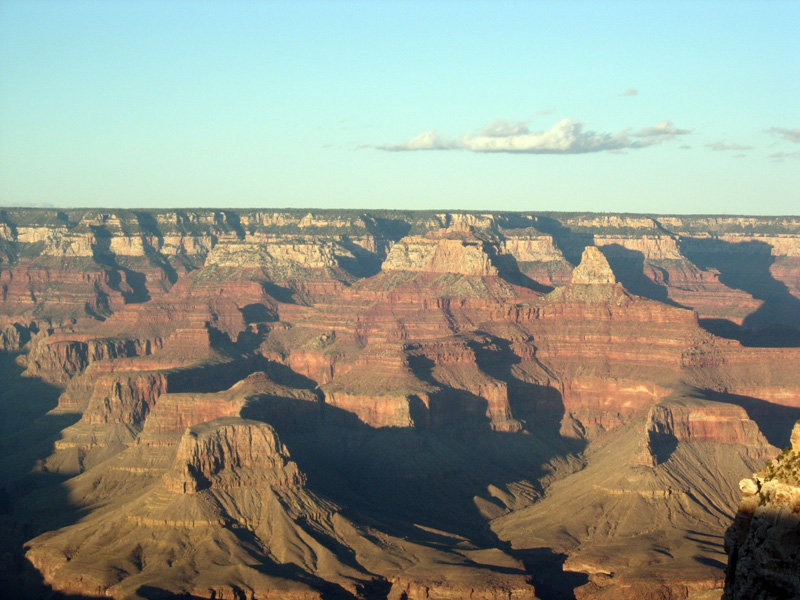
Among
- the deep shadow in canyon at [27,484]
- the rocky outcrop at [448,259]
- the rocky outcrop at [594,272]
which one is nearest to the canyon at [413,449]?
the rocky outcrop at [594,272]

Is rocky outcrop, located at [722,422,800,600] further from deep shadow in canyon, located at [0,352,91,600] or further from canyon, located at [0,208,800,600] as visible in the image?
deep shadow in canyon, located at [0,352,91,600]

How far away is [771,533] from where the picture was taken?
63.2 ft

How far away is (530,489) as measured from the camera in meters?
109

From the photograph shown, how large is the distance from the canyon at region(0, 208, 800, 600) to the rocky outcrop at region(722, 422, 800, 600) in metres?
42.3

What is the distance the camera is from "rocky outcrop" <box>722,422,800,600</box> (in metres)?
19.1

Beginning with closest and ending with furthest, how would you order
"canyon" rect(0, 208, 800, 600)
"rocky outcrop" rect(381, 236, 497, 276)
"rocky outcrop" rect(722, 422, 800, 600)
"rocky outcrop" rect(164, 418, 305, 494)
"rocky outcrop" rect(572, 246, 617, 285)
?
"rocky outcrop" rect(722, 422, 800, 600), "canyon" rect(0, 208, 800, 600), "rocky outcrop" rect(164, 418, 305, 494), "rocky outcrop" rect(572, 246, 617, 285), "rocky outcrop" rect(381, 236, 497, 276)

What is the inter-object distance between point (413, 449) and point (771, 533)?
95.7 metres

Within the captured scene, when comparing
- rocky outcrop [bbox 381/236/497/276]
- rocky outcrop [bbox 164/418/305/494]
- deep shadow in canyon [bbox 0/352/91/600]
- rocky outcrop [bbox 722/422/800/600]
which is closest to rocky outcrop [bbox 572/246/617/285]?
rocky outcrop [bbox 381/236/497/276]

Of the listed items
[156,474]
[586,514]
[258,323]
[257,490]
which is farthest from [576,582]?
[258,323]

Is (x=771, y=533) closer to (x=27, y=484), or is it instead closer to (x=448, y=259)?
(x=27, y=484)

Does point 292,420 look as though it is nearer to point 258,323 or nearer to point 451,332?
point 451,332

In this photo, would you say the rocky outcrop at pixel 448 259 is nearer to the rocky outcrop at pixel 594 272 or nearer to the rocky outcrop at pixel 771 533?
the rocky outcrop at pixel 594 272

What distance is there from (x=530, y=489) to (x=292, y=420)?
23.7 metres

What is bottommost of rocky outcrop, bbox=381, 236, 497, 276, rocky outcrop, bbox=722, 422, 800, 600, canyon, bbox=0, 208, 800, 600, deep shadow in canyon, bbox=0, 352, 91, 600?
deep shadow in canyon, bbox=0, 352, 91, 600
